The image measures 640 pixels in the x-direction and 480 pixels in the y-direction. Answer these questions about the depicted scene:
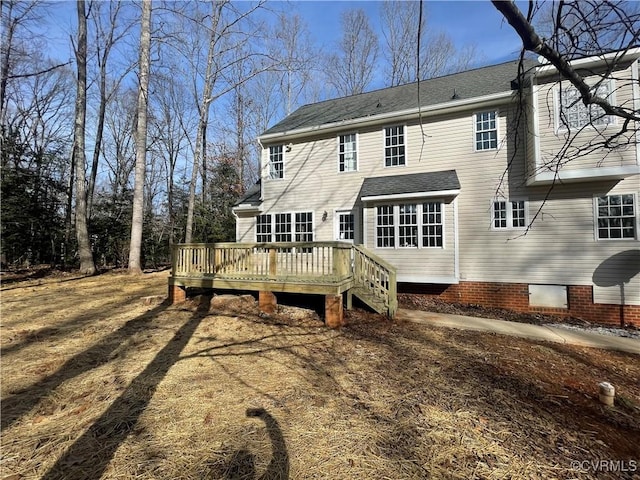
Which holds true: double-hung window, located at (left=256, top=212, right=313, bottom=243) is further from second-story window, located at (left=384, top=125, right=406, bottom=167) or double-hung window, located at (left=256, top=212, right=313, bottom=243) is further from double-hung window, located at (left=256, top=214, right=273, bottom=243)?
second-story window, located at (left=384, top=125, right=406, bottom=167)

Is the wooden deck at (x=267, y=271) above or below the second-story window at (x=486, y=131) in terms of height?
below

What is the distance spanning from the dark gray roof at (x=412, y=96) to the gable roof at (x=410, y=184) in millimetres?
2162

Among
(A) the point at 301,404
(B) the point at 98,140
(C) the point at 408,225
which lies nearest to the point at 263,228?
(C) the point at 408,225

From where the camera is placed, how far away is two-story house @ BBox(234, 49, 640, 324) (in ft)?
25.3

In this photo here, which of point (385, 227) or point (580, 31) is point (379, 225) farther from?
point (580, 31)

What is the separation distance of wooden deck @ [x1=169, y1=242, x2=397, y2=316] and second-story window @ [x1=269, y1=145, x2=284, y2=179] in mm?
4999

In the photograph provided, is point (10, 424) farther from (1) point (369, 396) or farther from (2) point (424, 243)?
(2) point (424, 243)

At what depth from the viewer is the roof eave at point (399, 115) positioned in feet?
28.8

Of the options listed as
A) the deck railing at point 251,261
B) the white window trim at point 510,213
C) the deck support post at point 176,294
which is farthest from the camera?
the white window trim at point 510,213

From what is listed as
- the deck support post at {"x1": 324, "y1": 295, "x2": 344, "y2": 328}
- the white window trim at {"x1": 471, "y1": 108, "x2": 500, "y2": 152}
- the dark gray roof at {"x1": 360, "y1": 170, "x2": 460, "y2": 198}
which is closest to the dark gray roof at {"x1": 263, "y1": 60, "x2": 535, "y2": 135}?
the white window trim at {"x1": 471, "y1": 108, "x2": 500, "y2": 152}

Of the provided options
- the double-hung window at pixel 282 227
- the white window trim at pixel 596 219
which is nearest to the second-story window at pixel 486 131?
the white window trim at pixel 596 219

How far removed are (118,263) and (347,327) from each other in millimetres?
16724

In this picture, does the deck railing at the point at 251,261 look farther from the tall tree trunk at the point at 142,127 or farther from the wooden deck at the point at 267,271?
the tall tree trunk at the point at 142,127

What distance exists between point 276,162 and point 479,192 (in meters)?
7.10
